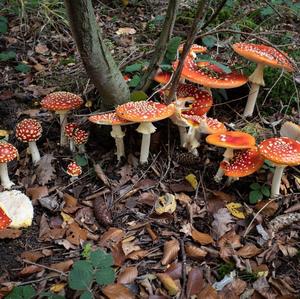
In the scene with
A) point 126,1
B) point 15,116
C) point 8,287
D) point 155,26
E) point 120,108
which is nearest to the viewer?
point 8,287

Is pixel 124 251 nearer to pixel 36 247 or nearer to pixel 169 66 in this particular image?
pixel 36 247

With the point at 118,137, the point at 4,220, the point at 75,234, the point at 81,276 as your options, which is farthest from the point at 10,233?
the point at 118,137

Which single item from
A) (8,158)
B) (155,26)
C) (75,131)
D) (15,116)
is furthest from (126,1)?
(8,158)

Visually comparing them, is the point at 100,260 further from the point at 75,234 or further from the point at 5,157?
the point at 5,157

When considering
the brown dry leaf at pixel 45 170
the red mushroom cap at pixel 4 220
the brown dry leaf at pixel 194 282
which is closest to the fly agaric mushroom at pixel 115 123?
the brown dry leaf at pixel 45 170

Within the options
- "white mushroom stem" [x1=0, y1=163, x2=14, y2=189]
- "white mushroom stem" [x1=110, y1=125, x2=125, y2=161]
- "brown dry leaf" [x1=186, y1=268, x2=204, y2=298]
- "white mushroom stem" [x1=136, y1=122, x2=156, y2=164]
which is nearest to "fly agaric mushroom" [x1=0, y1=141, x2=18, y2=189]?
"white mushroom stem" [x1=0, y1=163, x2=14, y2=189]

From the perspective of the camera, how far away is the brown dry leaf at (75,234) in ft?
11.0

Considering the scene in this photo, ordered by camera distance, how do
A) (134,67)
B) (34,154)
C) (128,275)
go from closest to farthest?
1. (128,275)
2. (34,154)
3. (134,67)

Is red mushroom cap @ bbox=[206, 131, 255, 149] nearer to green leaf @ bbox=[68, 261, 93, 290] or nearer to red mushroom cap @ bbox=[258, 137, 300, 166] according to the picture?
red mushroom cap @ bbox=[258, 137, 300, 166]

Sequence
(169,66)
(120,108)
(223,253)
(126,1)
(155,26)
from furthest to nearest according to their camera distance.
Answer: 1. (126,1)
2. (155,26)
3. (169,66)
4. (120,108)
5. (223,253)

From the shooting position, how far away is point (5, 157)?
362 centimetres

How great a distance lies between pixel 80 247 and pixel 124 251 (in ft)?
1.20

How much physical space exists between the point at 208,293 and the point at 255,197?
1.06 meters

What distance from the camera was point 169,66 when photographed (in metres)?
4.00
